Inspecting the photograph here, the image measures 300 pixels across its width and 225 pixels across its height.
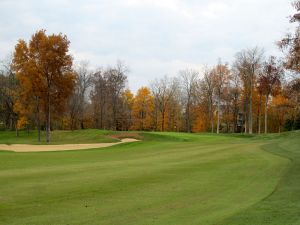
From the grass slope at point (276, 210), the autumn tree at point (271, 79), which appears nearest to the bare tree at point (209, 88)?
the autumn tree at point (271, 79)

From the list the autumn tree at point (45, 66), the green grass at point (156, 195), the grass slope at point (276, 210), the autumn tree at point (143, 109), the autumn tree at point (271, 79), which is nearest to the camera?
the grass slope at point (276, 210)

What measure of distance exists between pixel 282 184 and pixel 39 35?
1587 inches

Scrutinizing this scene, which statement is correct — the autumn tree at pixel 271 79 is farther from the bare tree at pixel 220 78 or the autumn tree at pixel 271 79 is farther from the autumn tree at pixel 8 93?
the autumn tree at pixel 8 93

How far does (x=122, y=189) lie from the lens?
44.4 ft

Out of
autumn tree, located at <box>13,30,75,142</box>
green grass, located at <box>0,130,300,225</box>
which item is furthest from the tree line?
green grass, located at <box>0,130,300,225</box>

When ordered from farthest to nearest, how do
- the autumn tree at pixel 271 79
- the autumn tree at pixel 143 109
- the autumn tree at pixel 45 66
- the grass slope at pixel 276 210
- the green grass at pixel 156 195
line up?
1. the autumn tree at pixel 143 109
2. the autumn tree at pixel 271 79
3. the autumn tree at pixel 45 66
4. the green grass at pixel 156 195
5. the grass slope at pixel 276 210

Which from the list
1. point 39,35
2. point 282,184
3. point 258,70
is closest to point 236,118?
point 258,70

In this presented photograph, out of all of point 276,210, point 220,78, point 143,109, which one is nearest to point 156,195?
point 276,210

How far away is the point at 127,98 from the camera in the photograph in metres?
107

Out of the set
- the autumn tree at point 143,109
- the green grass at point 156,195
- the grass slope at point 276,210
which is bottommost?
the green grass at point 156,195

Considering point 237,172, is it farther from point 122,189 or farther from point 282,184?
point 122,189

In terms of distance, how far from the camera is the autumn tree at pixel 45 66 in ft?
156

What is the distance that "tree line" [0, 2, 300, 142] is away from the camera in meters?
48.6

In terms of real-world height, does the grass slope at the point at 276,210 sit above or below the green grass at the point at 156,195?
above
